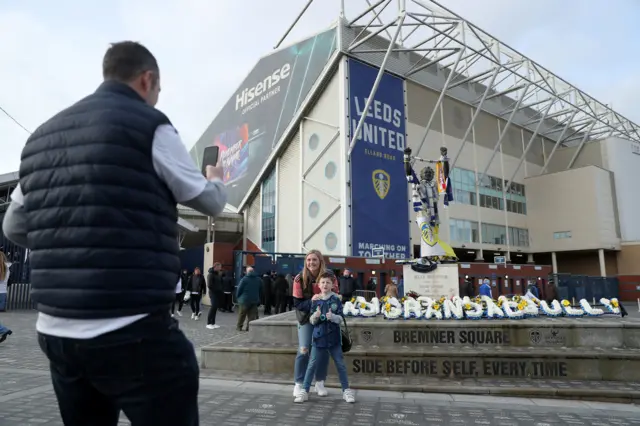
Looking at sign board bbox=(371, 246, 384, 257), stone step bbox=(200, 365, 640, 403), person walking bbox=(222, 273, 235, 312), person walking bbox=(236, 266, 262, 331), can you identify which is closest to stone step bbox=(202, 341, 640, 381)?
stone step bbox=(200, 365, 640, 403)

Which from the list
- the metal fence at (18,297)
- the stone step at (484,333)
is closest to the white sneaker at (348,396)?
the stone step at (484,333)

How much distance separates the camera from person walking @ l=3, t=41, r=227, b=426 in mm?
1521

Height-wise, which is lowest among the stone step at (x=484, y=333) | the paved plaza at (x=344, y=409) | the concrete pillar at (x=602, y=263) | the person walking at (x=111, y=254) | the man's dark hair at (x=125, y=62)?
the paved plaza at (x=344, y=409)

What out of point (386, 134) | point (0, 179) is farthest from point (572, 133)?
point (0, 179)

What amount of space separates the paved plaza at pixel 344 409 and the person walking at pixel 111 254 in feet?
11.3

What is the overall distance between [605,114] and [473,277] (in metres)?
30.0

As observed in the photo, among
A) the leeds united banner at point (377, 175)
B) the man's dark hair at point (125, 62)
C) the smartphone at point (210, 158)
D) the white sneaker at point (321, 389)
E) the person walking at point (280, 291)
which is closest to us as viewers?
the man's dark hair at point (125, 62)

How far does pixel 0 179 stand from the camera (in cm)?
1866

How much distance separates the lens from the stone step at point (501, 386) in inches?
227

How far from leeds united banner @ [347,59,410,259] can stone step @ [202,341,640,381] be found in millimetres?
19182

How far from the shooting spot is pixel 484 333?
294 inches

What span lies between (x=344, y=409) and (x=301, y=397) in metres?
0.57

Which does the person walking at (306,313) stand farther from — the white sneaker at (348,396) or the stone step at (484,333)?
the stone step at (484,333)

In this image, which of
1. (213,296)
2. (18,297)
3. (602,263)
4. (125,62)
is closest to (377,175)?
(213,296)
